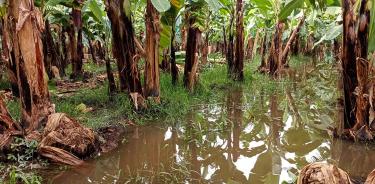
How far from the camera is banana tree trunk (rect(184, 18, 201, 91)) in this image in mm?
6035

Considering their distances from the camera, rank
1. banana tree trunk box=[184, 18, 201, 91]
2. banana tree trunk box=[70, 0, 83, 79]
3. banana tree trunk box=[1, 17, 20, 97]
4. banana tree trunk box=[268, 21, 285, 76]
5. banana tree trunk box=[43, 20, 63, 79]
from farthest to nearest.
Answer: banana tree trunk box=[268, 21, 285, 76] < banana tree trunk box=[43, 20, 63, 79] < banana tree trunk box=[70, 0, 83, 79] < banana tree trunk box=[184, 18, 201, 91] < banana tree trunk box=[1, 17, 20, 97]

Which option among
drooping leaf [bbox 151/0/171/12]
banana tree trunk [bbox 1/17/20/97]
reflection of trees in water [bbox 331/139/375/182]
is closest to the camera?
reflection of trees in water [bbox 331/139/375/182]

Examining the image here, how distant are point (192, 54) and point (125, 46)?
1692mm

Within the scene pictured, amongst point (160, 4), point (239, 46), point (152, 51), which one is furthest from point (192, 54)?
point (160, 4)

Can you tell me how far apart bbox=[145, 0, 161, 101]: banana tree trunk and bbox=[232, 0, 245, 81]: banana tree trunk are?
274 cm

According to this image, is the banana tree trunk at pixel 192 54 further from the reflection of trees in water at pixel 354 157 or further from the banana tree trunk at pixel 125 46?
the reflection of trees in water at pixel 354 157

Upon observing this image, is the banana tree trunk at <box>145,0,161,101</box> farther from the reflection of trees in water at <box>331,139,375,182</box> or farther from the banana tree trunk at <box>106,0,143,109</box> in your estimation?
the reflection of trees in water at <box>331,139,375,182</box>

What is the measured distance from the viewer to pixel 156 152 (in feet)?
11.6

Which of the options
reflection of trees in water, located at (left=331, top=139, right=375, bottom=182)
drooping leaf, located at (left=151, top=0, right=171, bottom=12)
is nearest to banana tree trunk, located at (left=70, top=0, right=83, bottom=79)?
drooping leaf, located at (left=151, top=0, right=171, bottom=12)

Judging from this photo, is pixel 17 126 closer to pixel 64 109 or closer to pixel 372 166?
pixel 64 109

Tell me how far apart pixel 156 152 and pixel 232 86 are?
403cm

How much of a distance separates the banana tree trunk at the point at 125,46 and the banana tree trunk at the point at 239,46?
3.11 metres

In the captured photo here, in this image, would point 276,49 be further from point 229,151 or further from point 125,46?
point 229,151

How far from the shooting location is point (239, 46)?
7.36m
